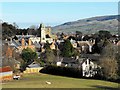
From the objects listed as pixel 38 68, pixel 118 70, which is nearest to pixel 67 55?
pixel 38 68

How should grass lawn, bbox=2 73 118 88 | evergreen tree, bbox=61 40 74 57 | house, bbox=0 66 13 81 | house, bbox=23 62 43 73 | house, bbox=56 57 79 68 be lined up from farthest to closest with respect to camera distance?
1. evergreen tree, bbox=61 40 74 57
2. house, bbox=56 57 79 68
3. house, bbox=23 62 43 73
4. house, bbox=0 66 13 81
5. grass lawn, bbox=2 73 118 88

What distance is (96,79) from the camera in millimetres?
30438

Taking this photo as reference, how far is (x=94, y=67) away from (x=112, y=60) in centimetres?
491

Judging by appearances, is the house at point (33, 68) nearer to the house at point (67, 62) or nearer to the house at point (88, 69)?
the house at point (67, 62)

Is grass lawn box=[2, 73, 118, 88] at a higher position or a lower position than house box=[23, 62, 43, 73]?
lower

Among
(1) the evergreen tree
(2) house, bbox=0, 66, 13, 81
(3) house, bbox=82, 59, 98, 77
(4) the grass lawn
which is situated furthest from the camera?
(1) the evergreen tree

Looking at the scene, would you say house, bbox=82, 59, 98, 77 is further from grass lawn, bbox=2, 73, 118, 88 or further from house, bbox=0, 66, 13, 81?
house, bbox=0, 66, 13, 81

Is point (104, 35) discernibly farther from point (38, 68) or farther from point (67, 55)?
point (38, 68)

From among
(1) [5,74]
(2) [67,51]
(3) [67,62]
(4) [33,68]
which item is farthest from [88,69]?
(2) [67,51]

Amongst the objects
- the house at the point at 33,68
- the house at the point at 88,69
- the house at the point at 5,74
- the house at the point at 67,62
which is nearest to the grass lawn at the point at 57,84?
the house at the point at 5,74

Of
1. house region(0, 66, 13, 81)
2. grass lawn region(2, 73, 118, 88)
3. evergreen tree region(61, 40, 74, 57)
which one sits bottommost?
grass lawn region(2, 73, 118, 88)

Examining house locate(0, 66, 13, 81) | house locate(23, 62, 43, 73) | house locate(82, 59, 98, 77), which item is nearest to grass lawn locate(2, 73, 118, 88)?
house locate(0, 66, 13, 81)

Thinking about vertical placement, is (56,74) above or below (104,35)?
below

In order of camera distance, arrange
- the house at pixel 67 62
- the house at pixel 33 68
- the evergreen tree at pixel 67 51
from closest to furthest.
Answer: the house at pixel 33 68, the house at pixel 67 62, the evergreen tree at pixel 67 51
